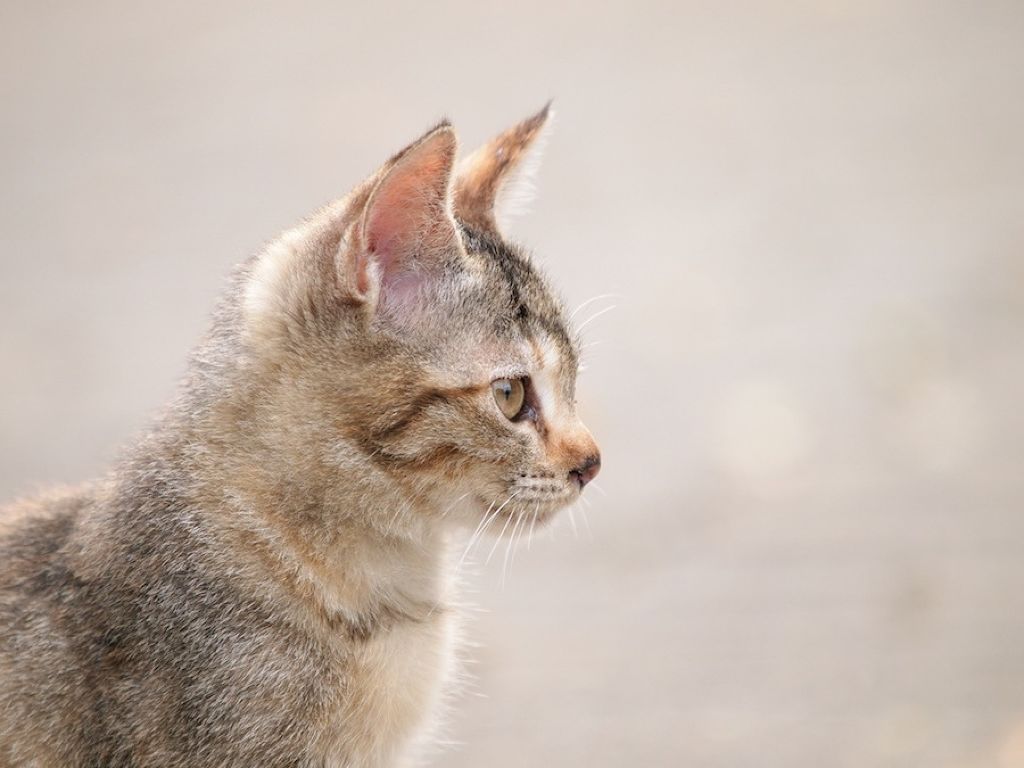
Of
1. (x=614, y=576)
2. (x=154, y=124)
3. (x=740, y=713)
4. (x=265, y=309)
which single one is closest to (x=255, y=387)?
(x=265, y=309)

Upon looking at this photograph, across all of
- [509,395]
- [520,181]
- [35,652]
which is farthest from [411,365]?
[35,652]

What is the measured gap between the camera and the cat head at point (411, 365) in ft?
8.84

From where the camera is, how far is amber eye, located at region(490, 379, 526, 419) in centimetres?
278

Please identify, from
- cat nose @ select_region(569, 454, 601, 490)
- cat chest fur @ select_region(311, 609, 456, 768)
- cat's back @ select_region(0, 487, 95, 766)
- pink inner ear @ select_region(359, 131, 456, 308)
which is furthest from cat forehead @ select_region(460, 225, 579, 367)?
cat's back @ select_region(0, 487, 95, 766)

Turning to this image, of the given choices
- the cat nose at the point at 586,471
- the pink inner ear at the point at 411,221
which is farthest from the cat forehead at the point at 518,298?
the cat nose at the point at 586,471

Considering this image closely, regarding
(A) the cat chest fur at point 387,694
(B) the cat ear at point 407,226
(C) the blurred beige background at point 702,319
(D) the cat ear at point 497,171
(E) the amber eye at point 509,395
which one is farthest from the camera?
(C) the blurred beige background at point 702,319

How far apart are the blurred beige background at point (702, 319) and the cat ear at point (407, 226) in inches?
27.7

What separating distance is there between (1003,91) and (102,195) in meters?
5.54

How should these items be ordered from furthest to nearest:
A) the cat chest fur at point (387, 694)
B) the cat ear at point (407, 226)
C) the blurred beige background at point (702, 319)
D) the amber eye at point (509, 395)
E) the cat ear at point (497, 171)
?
the blurred beige background at point (702, 319), the cat ear at point (497, 171), the amber eye at point (509, 395), the cat chest fur at point (387, 694), the cat ear at point (407, 226)

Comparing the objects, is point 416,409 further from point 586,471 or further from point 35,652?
point 35,652

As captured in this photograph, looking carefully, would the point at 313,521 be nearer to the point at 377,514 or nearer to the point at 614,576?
the point at 377,514

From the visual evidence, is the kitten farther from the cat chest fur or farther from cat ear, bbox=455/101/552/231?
cat ear, bbox=455/101/552/231

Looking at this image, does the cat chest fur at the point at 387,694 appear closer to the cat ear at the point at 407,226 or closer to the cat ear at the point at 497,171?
the cat ear at the point at 407,226

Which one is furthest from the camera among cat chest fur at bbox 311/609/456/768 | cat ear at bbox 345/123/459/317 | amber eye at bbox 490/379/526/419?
amber eye at bbox 490/379/526/419
